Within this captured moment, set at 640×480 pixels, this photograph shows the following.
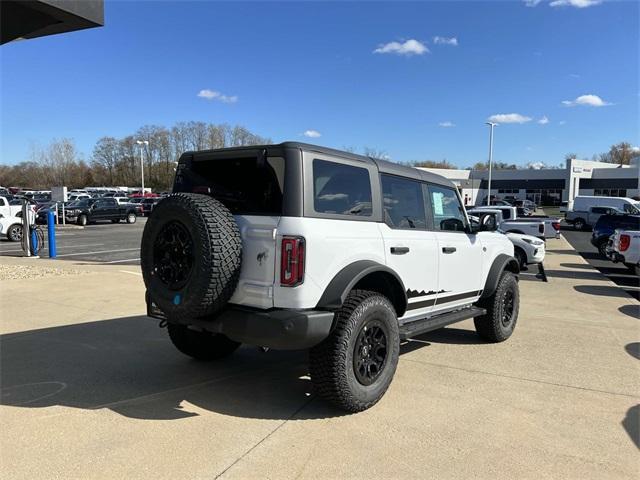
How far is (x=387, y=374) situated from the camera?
3.89 meters

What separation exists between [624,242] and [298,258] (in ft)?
36.0

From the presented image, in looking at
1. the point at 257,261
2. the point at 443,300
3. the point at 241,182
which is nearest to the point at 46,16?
the point at 241,182

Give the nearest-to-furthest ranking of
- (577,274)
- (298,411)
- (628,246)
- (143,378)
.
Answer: (298,411)
(143,378)
(628,246)
(577,274)

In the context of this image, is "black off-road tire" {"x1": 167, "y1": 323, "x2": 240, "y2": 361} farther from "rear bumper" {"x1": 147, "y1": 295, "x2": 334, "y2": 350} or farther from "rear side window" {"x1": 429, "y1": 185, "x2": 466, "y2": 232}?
"rear side window" {"x1": 429, "y1": 185, "x2": 466, "y2": 232}

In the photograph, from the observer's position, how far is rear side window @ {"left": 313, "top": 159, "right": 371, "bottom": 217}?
11.8 feet

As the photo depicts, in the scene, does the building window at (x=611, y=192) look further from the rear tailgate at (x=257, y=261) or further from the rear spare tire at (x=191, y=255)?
the rear spare tire at (x=191, y=255)

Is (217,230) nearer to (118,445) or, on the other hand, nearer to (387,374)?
(118,445)

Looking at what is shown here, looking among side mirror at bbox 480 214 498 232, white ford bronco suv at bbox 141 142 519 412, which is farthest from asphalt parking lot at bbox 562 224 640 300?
white ford bronco suv at bbox 141 142 519 412

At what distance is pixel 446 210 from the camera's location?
5172 millimetres

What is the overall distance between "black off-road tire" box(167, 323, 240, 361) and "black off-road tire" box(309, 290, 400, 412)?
Answer: 1542mm

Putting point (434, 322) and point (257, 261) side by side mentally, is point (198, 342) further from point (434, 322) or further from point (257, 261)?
point (434, 322)

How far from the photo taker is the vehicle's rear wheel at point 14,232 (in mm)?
19094

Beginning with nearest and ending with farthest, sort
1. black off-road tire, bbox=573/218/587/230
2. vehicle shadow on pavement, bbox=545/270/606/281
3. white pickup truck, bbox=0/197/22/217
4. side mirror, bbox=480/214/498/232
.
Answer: side mirror, bbox=480/214/498/232 < vehicle shadow on pavement, bbox=545/270/606/281 < white pickup truck, bbox=0/197/22/217 < black off-road tire, bbox=573/218/587/230

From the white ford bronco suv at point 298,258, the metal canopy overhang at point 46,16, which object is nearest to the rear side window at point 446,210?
the white ford bronco suv at point 298,258
